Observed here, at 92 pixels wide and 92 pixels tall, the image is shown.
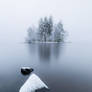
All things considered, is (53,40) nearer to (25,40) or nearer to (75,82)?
(25,40)

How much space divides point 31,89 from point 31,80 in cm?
50

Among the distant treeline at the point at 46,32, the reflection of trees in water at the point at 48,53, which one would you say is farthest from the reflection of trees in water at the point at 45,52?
the distant treeline at the point at 46,32

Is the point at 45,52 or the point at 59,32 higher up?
the point at 59,32

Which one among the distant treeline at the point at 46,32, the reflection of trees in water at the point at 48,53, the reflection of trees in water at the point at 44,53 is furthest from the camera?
the distant treeline at the point at 46,32

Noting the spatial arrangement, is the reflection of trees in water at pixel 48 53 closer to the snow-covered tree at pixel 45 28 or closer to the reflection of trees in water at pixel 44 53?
the reflection of trees in water at pixel 44 53

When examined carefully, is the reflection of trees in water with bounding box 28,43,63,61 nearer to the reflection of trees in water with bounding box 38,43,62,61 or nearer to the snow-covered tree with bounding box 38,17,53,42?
the reflection of trees in water with bounding box 38,43,62,61

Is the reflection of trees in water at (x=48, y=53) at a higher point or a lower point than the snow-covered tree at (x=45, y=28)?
lower

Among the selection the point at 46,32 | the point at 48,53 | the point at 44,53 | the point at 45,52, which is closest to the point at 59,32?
the point at 46,32

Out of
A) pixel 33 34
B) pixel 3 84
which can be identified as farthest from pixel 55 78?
pixel 33 34

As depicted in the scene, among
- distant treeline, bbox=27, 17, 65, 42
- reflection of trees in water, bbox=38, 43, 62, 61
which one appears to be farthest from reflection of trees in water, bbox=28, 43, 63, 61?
distant treeline, bbox=27, 17, 65, 42

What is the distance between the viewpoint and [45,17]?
103 ft

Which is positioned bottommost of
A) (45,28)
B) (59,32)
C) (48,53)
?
(48,53)

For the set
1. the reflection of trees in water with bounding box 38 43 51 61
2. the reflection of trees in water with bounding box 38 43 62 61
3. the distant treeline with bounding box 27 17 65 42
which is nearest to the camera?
the reflection of trees in water with bounding box 38 43 51 61

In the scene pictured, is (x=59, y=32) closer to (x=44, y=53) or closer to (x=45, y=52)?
(x=45, y=52)
